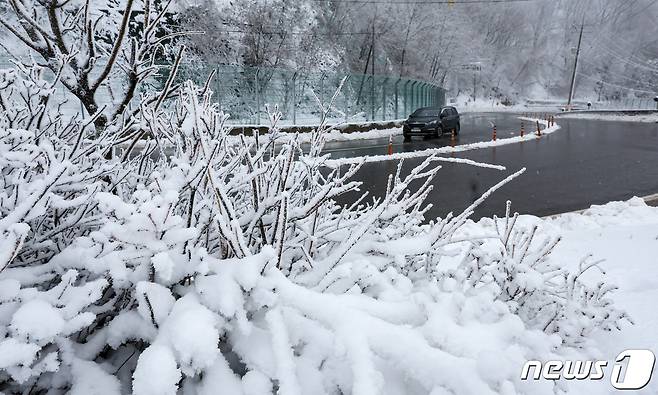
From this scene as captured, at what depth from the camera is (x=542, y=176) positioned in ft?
39.3

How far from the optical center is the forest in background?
120ft

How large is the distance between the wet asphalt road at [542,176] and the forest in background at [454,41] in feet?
71.0

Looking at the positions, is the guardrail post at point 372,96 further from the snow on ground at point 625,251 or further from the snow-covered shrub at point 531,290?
the snow-covered shrub at point 531,290

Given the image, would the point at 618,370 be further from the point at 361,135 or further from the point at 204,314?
the point at 361,135

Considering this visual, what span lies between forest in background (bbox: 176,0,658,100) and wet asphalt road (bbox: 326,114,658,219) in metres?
21.7

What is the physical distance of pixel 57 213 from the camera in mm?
1822

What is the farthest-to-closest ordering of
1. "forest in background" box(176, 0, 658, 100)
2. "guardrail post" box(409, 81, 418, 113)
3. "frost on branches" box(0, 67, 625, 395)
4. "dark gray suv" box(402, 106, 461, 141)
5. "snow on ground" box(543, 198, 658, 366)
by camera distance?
"forest in background" box(176, 0, 658, 100)
"guardrail post" box(409, 81, 418, 113)
"dark gray suv" box(402, 106, 461, 141)
"snow on ground" box(543, 198, 658, 366)
"frost on branches" box(0, 67, 625, 395)

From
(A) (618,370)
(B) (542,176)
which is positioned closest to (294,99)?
(B) (542,176)

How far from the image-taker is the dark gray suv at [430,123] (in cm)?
2236

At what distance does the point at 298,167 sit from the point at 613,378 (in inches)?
79.2

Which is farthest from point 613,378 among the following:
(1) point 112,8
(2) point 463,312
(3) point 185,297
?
(1) point 112,8

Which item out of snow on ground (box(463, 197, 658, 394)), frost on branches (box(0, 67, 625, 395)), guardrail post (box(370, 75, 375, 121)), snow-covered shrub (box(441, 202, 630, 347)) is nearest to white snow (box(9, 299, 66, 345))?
frost on branches (box(0, 67, 625, 395))

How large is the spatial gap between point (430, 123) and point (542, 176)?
36.3 ft

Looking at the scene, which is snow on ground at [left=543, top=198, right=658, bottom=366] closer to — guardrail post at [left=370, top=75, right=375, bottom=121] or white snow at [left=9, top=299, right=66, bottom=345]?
white snow at [left=9, top=299, right=66, bottom=345]
